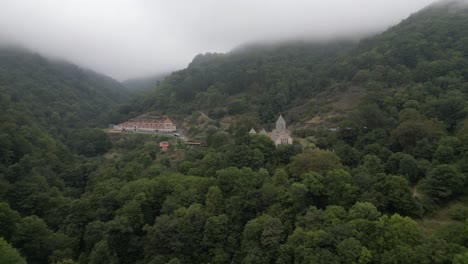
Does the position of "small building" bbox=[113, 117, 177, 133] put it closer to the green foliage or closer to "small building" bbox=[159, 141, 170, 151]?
"small building" bbox=[159, 141, 170, 151]

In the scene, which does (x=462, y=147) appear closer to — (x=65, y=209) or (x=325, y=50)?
(x=65, y=209)

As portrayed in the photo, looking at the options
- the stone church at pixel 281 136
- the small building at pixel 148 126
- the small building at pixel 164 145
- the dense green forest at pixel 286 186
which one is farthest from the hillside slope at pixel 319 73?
the small building at pixel 164 145

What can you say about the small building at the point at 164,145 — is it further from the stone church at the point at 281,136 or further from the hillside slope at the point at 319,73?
the hillside slope at the point at 319,73

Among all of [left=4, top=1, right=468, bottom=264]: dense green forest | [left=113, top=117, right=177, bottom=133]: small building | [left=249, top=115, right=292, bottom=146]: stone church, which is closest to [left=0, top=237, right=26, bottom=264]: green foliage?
[left=4, top=1, right=468, bottom=264]: dense green forest

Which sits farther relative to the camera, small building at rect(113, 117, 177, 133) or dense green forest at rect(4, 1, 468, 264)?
small building at rect(113, 117, 177, 133)

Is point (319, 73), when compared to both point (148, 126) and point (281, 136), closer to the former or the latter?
point (281, 136)

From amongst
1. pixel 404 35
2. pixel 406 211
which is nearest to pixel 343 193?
pixel 406 211

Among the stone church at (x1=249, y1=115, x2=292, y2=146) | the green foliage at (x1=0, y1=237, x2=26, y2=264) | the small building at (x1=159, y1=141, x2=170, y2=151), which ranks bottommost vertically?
the small building at (x1=159, y1=141, x2=170, y2=151)

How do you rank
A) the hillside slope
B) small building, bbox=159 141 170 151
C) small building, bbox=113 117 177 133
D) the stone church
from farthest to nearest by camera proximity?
small building, bbox=113 117 177 133 → small building, bbox=159 141 170 151 → the hillside slope → the stone church
